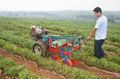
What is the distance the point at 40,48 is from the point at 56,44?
76cm

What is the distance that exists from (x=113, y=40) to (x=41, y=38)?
7.25m

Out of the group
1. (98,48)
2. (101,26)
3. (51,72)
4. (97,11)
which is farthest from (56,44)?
(97,11)

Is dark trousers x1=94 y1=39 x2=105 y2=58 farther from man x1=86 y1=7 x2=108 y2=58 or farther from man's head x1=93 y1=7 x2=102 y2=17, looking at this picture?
man's head x1=93 y1=7 x2=102 y2=17

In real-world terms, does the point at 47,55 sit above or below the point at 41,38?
below

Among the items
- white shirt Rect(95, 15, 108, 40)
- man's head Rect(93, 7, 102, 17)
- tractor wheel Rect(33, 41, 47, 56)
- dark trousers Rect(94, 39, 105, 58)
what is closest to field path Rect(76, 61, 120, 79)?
dark trousers Rect(94, 39, 105, 58)

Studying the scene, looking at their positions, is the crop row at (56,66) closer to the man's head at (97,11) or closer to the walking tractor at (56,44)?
the walking tractor at (56,44)

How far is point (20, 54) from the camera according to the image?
650cm

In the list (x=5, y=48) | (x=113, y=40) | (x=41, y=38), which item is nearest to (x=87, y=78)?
(x=41, y=38)

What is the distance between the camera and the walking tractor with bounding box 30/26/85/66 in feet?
18.7

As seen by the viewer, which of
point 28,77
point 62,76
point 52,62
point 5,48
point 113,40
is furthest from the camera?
point 113,40

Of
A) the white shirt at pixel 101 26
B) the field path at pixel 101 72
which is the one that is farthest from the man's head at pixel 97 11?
the field path at pixel 101 72

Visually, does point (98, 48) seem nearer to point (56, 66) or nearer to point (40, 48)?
point (56, 66)

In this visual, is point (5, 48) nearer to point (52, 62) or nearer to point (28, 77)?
point (52, 62)

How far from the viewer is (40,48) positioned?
20.7 ft
